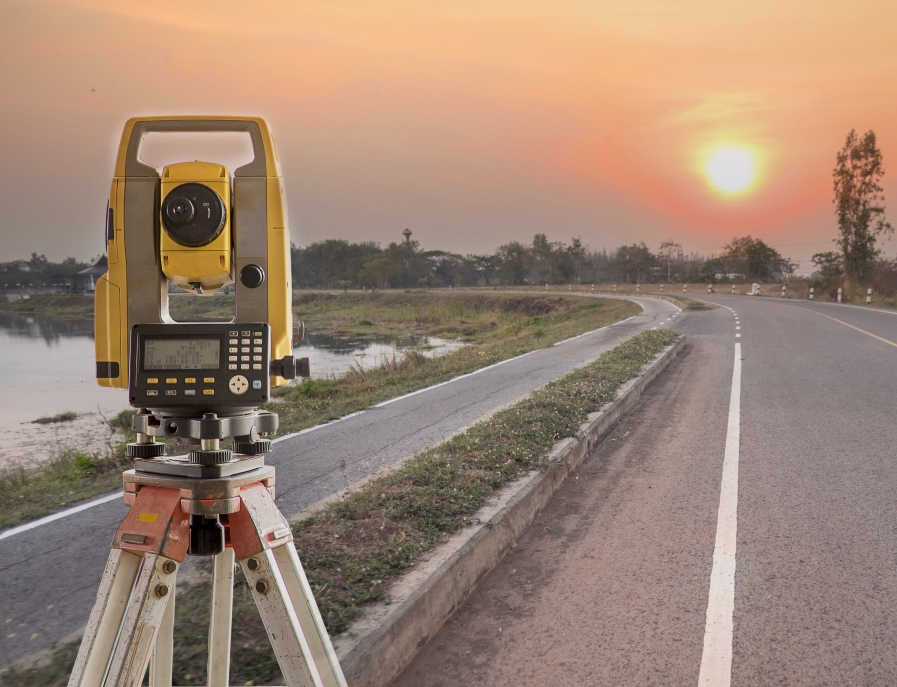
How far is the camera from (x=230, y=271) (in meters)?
2.10

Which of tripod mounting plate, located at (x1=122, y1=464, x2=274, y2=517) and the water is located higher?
tripod mounting plate, located at (x1=122, y1=464, x2=274, y2=517)

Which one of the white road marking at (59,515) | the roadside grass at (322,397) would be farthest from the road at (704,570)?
the white road marking at (59,515)

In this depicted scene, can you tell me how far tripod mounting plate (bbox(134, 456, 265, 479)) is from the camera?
1929mm

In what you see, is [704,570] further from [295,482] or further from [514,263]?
[514,263]

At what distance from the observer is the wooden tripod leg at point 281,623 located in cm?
194

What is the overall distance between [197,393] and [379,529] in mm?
2507

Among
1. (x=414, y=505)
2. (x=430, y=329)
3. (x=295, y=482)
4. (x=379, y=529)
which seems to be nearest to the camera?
(x=379, y=529)

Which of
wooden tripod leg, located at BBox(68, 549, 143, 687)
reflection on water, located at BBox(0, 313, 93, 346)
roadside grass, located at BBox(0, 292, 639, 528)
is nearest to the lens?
wooden tripod leg, located at BBox(68, 549, 143, 687)

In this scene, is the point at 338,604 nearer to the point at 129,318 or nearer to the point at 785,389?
the point at 129,318

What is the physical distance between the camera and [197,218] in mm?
1990

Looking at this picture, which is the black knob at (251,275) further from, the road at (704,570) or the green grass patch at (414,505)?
the road at (704,570)

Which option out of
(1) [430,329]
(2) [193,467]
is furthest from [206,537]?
(1) [430,329]

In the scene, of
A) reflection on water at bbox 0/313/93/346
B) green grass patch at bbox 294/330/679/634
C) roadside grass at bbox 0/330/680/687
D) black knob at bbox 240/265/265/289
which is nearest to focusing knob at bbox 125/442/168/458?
black knob at bbox 240/265/265/289

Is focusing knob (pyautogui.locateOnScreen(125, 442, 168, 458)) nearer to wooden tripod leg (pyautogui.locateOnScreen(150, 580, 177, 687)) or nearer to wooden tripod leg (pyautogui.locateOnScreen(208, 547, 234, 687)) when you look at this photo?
wooden tripod leg (pyautogui.locateOnScreen(208, 547, 234, 687))
